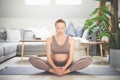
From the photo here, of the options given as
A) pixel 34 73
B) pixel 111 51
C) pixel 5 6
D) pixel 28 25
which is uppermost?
pixel 5 6

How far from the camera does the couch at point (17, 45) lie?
4941 mm

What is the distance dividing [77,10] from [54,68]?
150 inches

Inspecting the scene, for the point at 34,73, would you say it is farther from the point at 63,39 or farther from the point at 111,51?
the point at 111,51

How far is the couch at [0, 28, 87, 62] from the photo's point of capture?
4.94 meters

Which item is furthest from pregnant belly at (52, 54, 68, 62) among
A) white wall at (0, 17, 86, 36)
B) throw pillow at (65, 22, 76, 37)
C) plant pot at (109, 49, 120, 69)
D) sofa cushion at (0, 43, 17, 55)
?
white wall at (0, 17, 86, 36)

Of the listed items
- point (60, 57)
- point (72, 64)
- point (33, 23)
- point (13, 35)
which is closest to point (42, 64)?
point (60, 57)

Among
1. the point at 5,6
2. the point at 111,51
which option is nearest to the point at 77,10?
the point at 5,6

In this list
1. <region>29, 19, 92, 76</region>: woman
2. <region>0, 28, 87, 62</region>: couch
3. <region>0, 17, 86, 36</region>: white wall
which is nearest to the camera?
<region>29, 19, 92, 76</region>: woman

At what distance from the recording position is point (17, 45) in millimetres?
5895

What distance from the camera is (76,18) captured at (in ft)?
23.3

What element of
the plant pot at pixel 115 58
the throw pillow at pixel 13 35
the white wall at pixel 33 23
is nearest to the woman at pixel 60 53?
the plant pot at pixel 115 58

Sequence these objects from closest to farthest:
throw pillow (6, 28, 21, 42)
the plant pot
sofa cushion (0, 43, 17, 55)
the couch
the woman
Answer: the woman < the plant pot < sofa cushion (0, 43, 17, 55) < the couch < throw pillow (6, 28, 21, 42)

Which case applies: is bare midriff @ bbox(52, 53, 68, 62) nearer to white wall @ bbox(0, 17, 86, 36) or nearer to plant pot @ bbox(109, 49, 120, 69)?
plant pot @ bbox(109, 49, 120, 69)

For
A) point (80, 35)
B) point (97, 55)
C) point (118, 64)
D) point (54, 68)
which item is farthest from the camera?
point (80, 35)
